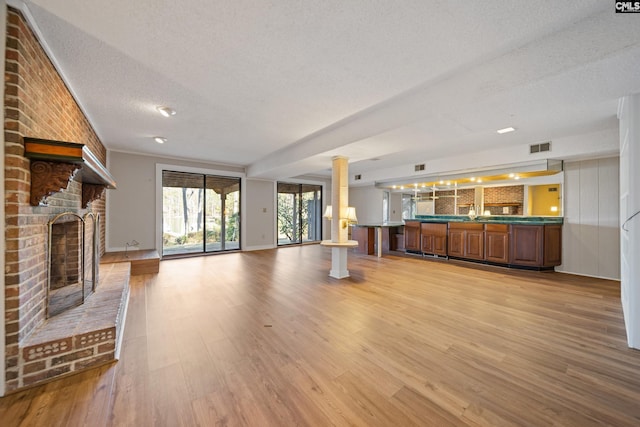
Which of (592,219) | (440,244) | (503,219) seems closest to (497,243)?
(503,219)

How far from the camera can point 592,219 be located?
459 centimetres

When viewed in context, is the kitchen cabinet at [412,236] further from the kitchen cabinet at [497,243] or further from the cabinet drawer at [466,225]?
the kitchen cabinet at [497,243]

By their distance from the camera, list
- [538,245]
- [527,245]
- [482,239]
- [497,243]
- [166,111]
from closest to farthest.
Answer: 1. [166,111]
2. [538,245]
3. [527,245]
4. [497,243]
5. [482,239]

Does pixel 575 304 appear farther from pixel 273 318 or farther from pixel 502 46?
pixel 273 318

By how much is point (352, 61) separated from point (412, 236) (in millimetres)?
5653

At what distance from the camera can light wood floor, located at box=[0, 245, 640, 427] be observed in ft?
4.69

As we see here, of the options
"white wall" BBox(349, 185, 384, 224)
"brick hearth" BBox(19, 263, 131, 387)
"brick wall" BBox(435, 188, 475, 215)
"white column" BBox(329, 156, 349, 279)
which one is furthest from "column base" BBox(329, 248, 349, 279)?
"brick wall" BBox(435, 188, 475, 215)

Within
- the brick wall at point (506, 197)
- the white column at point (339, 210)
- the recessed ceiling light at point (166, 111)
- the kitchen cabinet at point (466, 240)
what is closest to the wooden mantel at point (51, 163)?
the recessed ceiling light at point (166, 111)

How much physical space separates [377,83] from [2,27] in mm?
2784

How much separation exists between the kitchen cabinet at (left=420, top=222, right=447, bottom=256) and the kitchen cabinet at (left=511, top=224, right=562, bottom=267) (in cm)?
147

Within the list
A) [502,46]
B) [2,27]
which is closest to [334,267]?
[502,46]

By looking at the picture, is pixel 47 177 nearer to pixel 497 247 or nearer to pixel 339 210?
pixel 339 210

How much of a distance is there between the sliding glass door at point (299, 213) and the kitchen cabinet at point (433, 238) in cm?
390

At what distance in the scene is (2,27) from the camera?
1554 mm
